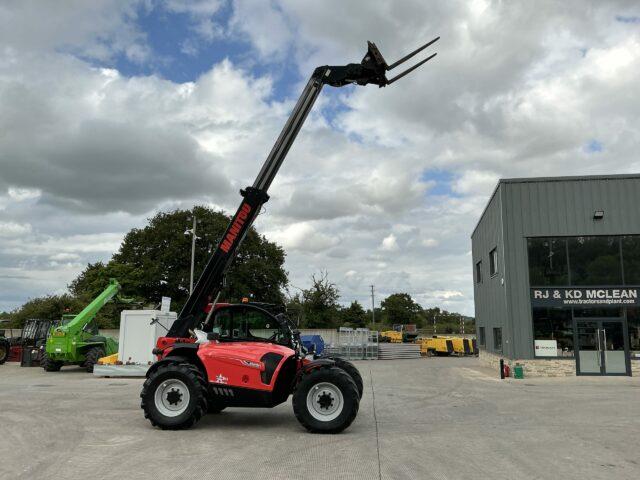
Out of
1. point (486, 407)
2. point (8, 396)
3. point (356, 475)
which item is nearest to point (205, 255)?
point (8, 396)

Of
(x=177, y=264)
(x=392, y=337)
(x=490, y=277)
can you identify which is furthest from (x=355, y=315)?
(x=490, y=277)

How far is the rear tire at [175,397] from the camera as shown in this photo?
29.1 ft

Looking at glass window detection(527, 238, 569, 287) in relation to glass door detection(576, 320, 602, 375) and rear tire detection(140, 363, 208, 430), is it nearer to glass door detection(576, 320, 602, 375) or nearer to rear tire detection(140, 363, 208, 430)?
glass door detection(576, 320, 602, 375)

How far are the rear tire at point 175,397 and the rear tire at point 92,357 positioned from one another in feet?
45.8

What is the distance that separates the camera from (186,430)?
898 cm

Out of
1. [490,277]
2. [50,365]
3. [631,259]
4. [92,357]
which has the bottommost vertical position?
[50,365]

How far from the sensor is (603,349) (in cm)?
1978

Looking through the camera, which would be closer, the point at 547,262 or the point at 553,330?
the point at 553,330

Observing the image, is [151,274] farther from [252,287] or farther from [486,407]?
[486,407]

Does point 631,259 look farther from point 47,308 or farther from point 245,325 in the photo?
point 47,308

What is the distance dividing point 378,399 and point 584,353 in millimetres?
10731

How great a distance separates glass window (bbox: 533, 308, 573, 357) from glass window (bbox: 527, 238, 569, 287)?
1124 millimetres

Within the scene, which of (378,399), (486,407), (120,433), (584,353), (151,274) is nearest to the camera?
(120,433)

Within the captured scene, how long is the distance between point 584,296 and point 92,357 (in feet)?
65.3
